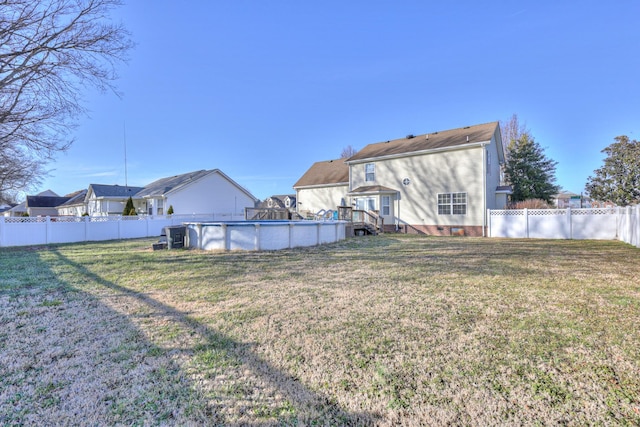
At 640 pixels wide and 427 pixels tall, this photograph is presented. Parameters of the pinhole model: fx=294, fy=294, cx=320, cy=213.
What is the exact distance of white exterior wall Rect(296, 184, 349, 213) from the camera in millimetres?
22812

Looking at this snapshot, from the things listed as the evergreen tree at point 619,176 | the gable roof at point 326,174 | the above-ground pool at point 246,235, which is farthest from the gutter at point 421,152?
the evergreen tree at point 619,176

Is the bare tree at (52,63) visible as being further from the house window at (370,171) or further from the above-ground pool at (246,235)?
the house window at (370,171)

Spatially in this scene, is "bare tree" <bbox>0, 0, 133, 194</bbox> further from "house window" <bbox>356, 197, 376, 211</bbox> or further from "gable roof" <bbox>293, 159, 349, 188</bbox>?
"gable roof" <bbox>293, 159, 349, 188</bbox>

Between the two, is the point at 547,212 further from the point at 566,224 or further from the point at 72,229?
the point at 72,229

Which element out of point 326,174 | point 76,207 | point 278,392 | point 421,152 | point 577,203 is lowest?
point 278,392

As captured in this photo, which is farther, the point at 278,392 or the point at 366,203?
the point at 366,203

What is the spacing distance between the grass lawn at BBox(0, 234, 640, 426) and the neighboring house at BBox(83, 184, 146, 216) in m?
27.2

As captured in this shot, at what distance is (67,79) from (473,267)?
1253 centimetres

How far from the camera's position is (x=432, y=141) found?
60.5 feet

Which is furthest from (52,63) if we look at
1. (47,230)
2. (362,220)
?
(362,220)

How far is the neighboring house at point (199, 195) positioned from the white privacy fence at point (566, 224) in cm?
2302

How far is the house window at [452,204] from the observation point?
16625 mm

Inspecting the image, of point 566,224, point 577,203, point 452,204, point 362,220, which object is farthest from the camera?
point 577,203

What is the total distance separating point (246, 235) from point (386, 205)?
11804mm
